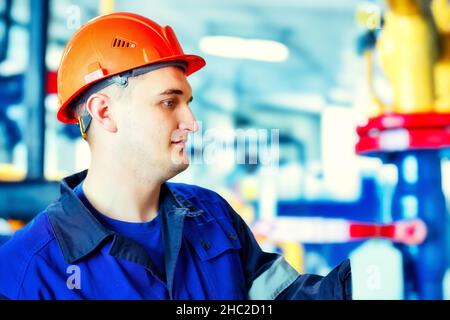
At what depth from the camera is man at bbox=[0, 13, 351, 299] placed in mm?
915

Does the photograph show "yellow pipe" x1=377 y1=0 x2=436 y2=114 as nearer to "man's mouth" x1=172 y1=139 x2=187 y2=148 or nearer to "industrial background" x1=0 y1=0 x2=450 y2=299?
"industrial background" x1=0 y1=0 x2=450 y2=299

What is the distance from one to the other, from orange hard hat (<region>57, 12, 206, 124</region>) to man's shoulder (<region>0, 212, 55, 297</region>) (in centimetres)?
23

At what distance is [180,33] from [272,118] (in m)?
0.45

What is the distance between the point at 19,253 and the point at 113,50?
1.05 ft

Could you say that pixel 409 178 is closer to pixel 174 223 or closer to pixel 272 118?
pixel 272 118

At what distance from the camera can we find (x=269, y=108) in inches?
94.0

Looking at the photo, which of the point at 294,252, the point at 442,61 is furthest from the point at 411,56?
the point at 294,252

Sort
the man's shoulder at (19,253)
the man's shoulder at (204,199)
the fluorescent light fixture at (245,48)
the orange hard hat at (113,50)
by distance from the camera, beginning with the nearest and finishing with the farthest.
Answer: the man's shoulder at (19,253), the orange hard hat at (113,50), the man's shoulder at (204,199), the fluorescent light fixture at (245,48)

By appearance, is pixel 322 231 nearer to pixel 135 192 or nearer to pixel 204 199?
pixel 204 199

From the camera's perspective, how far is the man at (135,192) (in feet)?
3.00

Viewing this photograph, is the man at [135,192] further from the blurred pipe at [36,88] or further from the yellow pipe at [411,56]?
the blurred pipe at [36,88]

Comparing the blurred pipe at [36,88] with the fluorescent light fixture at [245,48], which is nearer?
the blurred pipe at [36,88]

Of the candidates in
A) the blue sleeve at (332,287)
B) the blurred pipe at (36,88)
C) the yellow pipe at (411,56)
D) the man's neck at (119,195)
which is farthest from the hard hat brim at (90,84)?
the blurred pipe at (36,88)

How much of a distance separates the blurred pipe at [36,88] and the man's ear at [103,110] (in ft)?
3.95
